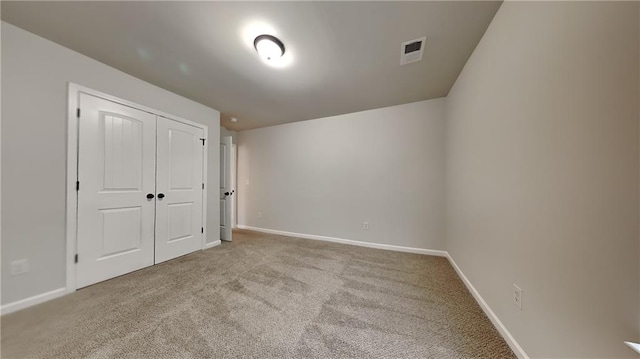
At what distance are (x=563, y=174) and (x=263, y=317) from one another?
2025 millimetres

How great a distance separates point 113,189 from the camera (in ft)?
6.98

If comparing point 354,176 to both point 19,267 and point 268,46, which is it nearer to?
point 268,46

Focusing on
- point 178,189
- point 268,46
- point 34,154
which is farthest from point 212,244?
point 268,46

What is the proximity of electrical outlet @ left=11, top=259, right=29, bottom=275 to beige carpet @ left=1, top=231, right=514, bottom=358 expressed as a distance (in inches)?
12.6

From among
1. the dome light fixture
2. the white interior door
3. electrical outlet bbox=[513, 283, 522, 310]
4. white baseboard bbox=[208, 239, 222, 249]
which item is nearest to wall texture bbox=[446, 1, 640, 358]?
electrical outlet bbox=[513, 283, 522, 310]

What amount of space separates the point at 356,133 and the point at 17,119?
3.67 meters

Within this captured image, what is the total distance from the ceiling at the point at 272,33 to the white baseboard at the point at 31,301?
2.28 meters

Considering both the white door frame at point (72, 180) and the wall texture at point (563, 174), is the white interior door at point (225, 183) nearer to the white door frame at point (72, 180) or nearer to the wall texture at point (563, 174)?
the white door frame at point (72, 180)

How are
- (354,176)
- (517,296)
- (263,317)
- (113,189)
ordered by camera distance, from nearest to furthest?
1. (517,296)
2. (263,317)
3. (113,189)
4. (354,176)

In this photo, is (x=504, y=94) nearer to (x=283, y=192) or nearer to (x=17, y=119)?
(x=283, y=192)

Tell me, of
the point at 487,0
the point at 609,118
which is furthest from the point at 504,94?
the point at 609,118

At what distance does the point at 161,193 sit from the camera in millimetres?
2555

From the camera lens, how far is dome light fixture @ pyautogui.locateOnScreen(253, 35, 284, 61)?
1.62 m

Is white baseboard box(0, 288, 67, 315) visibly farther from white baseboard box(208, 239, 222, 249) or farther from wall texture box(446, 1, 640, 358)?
wall texture box(446, 1, 640, 358)
